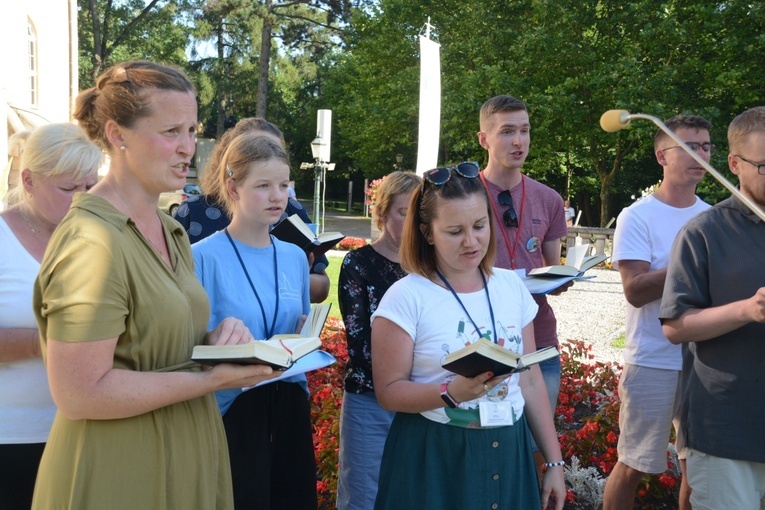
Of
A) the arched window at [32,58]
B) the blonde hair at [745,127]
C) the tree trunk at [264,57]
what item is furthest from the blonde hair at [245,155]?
the tree trunk at [264,57]

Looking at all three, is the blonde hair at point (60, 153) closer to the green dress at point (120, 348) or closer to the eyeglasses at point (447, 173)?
the green dress at point (120, 348)

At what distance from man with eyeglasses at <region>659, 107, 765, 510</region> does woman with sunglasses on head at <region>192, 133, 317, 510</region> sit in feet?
5.22

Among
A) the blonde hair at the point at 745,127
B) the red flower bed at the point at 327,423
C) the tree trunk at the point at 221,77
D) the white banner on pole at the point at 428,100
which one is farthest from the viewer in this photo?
the tree trunk at the point at 221,77

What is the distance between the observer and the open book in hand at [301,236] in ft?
11.6

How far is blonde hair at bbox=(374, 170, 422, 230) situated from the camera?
3.79m

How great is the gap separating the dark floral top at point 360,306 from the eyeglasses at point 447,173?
94 cm

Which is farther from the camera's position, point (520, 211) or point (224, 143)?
point (520, 211)

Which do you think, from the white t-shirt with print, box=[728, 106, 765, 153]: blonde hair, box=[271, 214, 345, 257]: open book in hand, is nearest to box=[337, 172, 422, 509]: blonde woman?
box=[271, 214, 345, 257]: open book in hand

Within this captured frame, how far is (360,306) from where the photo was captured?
3596 millimetres

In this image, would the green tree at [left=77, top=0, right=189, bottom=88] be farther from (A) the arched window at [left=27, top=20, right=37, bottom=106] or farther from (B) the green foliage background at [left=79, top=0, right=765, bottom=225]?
(A) the arched window at [left=27, top=20, right=37, bottom=106]

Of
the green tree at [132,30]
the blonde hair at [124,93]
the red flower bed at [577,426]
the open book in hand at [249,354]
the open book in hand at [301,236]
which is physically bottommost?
the red flower bed at [577,426]

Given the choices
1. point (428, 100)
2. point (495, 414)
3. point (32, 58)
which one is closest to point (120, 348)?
point (495, 414)

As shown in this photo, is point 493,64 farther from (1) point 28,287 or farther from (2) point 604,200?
(1) point 28,287

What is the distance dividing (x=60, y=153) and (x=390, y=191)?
1619 mm
